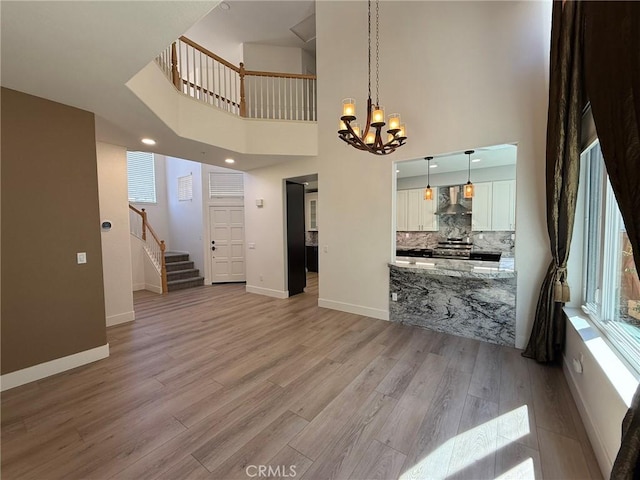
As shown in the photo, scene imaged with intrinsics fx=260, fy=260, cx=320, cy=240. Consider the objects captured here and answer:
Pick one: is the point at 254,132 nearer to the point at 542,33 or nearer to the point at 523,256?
the point at 542,33

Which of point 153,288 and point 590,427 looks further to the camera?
point 153,288

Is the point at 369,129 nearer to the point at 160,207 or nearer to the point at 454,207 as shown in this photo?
the point at 454,207

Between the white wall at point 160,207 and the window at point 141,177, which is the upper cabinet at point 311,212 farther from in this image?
the window at point 141,177

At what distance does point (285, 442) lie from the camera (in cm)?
182

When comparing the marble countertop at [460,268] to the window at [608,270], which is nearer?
the window at [608,270]

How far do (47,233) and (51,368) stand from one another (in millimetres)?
1402

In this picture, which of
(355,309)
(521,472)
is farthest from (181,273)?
(521,472)

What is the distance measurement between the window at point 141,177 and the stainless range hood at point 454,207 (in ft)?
27.3

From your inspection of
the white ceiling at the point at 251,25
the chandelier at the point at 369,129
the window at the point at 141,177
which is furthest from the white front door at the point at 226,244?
the chandelier at the point at 369,129

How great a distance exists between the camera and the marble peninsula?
323cm

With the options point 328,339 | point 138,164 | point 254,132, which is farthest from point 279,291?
point 138,164

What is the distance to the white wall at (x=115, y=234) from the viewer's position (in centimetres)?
400

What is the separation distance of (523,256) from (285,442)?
318 centimetres

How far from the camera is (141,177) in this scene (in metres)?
7.84
